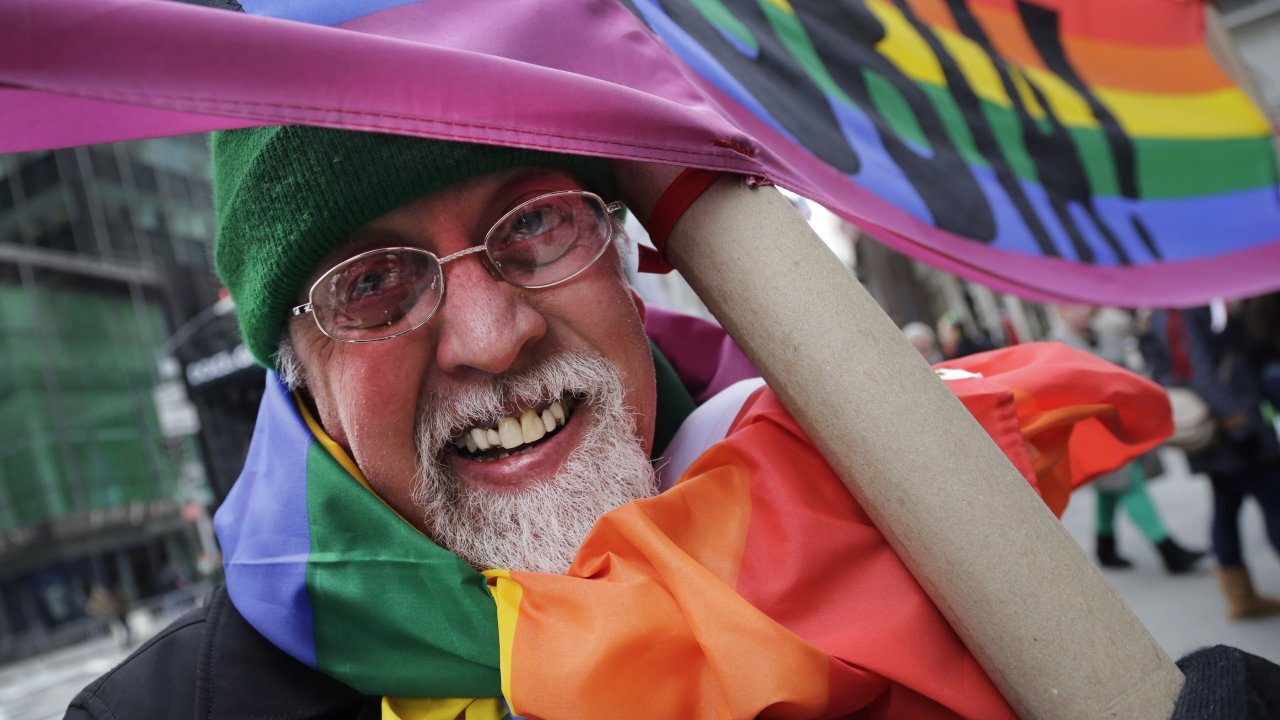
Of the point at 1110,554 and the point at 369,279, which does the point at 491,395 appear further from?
the point at 1110,554

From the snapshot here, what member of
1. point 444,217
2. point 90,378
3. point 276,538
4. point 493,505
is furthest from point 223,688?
point 90,378

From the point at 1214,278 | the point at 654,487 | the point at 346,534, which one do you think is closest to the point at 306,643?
the point at 346,534

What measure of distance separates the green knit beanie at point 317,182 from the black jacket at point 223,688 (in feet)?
1.92

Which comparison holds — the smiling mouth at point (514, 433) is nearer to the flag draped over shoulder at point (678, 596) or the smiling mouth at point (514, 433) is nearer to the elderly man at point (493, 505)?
the elderly man at point (493, 505)

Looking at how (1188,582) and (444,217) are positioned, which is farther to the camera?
(1188,582)

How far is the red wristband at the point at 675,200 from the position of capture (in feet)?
3.63

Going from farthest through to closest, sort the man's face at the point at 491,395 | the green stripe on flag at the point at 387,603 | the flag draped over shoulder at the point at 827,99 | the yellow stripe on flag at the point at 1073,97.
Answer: the yellow stripe on flag at the point at 1073,97, the man's face at the point at 491,395, the green stripe on flag at the point at 387,603, the flag draped over shoulder at the point at 827,99

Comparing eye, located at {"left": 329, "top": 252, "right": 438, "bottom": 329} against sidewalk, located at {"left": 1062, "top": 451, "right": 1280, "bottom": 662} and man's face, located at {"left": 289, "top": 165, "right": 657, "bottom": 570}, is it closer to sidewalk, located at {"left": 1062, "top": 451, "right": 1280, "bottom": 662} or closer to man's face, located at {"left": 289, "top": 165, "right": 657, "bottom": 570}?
man's face, located at {"left": 289, "top": 165, "right": 657, "bottom": 570}

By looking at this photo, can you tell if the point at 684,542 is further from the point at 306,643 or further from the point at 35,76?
the point at 35,76

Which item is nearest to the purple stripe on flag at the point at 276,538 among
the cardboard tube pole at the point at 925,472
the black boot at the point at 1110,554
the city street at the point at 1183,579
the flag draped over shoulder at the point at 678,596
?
the flag draped over shoulder at the point at 678,596

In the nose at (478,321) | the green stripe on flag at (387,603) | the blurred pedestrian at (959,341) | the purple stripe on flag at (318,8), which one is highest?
the purple stripe on flag at (318,8)

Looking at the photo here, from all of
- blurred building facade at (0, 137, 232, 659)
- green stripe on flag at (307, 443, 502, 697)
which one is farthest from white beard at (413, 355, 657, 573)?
blurred building facade at (0, 137, 232, 659)

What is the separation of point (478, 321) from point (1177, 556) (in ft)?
17.4

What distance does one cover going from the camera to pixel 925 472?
37.7 inches
